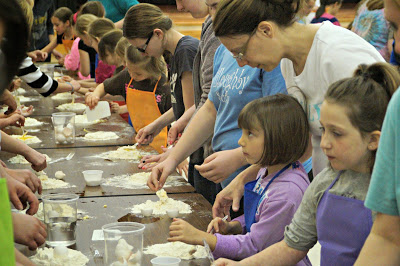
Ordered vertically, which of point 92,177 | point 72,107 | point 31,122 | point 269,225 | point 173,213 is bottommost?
point 72,107

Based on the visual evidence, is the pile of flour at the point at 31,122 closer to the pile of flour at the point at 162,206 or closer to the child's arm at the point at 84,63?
the pile of flour at the point at 162,206

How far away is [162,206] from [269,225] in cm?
52

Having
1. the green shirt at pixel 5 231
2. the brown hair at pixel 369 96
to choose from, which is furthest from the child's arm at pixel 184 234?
the green shirt at pixel 5 231

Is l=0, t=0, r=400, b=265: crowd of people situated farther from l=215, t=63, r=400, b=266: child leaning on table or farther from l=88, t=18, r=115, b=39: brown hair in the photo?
l=88, t=18, r=115, b=39: brown hair

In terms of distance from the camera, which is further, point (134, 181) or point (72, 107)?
point (72, 107)

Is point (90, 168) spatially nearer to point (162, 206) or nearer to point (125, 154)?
point (125, 154)

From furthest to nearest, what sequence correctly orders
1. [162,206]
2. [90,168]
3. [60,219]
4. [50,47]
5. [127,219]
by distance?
[50,47], [90,168], [162,206], [127,219], [60,219]

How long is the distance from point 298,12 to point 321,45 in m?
0.19

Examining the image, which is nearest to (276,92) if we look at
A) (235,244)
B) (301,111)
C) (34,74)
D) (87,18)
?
(301,111)

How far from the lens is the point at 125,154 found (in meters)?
3.13

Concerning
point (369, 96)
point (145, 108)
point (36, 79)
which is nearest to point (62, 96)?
point (36, 79)

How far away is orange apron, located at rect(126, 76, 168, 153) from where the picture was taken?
13.8 feet

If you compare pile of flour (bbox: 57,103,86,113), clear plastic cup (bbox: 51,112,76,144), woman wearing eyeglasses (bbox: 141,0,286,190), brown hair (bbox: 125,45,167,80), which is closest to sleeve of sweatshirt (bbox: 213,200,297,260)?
woman wearing eyeglasses (bbox: 141,0,286,190)

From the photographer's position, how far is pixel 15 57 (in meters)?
0.82
